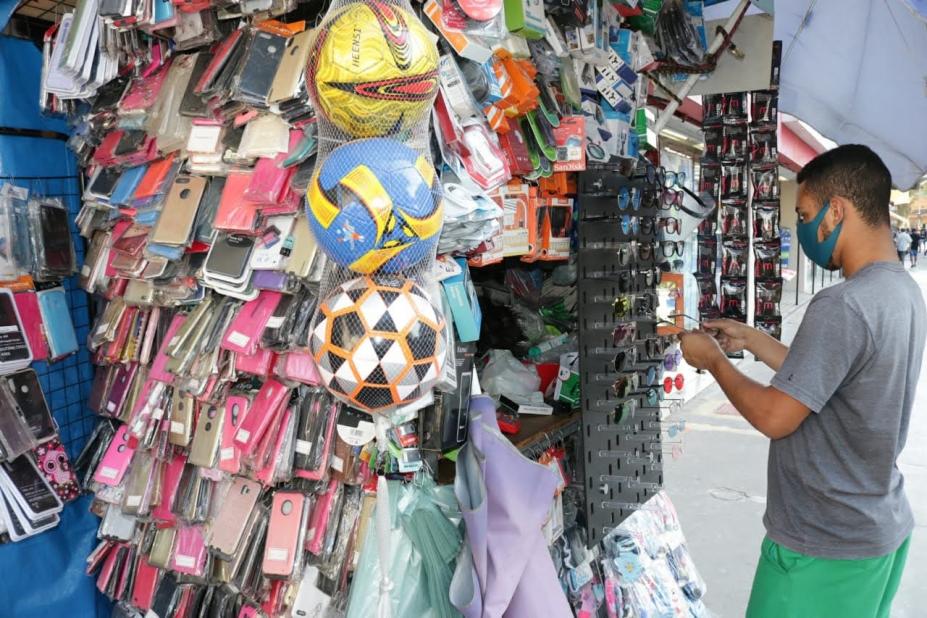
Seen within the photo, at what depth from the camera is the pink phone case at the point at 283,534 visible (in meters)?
2.26

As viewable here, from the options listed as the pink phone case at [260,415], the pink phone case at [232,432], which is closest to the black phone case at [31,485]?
the pink phone case at [232,432]

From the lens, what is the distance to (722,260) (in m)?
5.20

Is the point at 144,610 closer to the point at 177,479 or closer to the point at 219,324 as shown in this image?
the point at 177,479

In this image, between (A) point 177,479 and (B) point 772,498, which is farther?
(A) point 177,479

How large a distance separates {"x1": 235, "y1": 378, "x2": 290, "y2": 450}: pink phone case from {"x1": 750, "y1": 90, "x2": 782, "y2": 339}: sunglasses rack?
3878 millimetres

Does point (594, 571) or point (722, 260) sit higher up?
point (722, 260)

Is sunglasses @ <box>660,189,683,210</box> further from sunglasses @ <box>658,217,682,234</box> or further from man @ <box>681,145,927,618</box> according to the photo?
man @ <box>681,145,927,618</box>

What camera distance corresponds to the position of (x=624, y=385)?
10.2ft

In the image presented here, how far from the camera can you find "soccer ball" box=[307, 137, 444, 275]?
1.49 m

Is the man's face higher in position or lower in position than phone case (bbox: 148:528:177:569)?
higher

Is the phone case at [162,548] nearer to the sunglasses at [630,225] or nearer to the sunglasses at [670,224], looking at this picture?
the sunglasses at [630,225]

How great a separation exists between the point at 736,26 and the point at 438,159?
2.47m

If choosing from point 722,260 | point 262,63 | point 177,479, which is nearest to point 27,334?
point 177,479

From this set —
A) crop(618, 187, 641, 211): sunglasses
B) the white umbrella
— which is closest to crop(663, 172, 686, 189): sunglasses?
crop(618, 187, 641, 211): sunglasses
